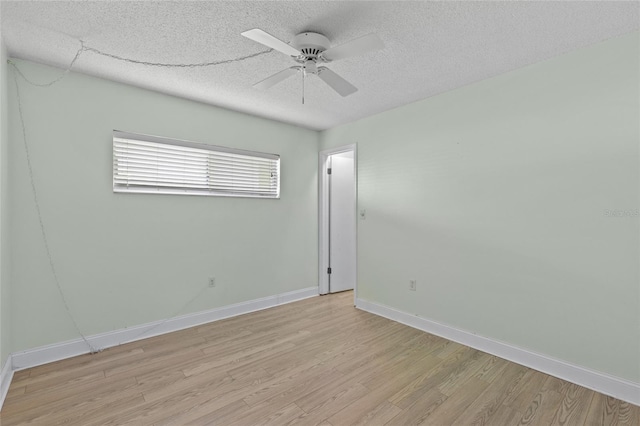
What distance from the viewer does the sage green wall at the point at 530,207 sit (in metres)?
2.06

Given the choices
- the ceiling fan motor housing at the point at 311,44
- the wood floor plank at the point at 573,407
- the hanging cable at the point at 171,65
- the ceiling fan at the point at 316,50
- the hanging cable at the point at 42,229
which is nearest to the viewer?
the ceiling fan at the point at 316,50

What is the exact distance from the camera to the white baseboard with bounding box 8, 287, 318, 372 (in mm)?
2404

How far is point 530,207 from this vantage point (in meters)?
2.45

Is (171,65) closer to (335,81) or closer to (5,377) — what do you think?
(335,81)

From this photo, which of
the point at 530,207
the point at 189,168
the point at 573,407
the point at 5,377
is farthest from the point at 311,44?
the point at 5,377

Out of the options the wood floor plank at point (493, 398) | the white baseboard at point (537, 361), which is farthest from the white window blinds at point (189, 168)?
the wood floor plank at point (493, 398)

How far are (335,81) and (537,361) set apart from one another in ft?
8.89

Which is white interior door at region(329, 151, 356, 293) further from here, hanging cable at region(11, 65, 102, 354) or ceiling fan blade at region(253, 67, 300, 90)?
hanging cable at region(11, 65, 102, 354)

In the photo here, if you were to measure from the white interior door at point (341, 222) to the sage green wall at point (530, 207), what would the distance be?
1.16 meters

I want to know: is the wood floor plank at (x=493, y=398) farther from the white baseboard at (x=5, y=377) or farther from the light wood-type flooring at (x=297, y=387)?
the white baseboard at (x=5, y=377)

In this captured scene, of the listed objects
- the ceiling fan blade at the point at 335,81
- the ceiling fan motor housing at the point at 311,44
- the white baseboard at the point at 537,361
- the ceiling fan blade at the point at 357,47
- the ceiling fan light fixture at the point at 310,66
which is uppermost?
the ceiling fan motor housing at the point at 311,44

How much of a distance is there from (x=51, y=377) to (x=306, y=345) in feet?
6.52

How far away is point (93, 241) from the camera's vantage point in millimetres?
2670

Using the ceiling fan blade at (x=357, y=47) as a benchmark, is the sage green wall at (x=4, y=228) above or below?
below
